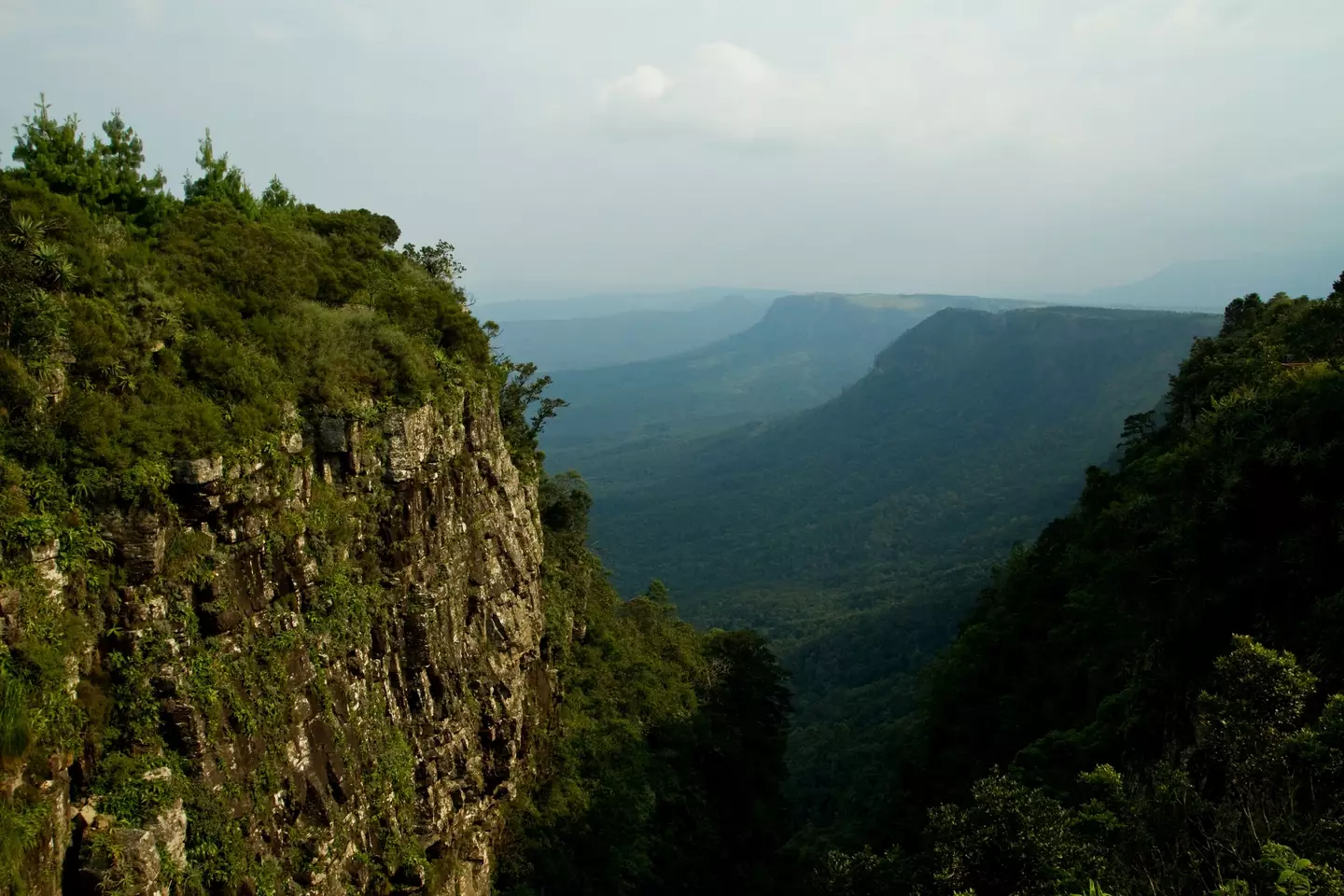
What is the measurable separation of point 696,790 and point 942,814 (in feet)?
69.0

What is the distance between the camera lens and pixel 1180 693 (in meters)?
17.8

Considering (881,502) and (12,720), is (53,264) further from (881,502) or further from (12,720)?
(881,502)

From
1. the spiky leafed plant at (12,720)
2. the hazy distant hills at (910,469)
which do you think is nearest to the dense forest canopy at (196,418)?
the spiky leafed plant at (12,720)

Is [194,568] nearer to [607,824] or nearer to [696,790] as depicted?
[607,824]

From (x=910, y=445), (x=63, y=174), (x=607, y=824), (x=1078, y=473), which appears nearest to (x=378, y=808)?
(x=607, y=824)

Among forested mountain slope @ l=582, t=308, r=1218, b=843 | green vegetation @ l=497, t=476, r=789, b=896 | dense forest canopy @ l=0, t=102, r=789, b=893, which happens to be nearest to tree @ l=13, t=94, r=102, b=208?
dense forest canopy @ l=0, t=102, r=789, b=893

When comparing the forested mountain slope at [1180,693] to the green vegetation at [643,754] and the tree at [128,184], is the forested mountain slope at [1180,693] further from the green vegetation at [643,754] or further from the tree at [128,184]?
the tree at [128,184]

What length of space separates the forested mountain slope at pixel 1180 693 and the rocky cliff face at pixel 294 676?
10.9 m

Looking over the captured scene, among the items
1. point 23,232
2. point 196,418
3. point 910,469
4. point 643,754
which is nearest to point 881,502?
point 910,469

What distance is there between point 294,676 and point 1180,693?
19495 mm

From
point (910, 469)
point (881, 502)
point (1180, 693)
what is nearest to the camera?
point (1180, 693)

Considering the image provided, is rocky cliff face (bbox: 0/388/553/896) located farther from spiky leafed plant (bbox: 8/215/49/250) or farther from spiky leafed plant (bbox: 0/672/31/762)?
spiky leafed plant (bbox: 8/215/49/250)

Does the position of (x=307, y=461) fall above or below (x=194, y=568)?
above

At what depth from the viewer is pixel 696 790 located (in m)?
35.0
